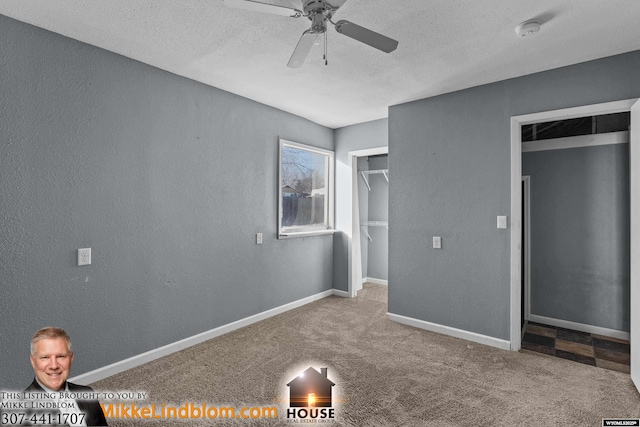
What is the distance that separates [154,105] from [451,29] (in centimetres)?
241

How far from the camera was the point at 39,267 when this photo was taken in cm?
231

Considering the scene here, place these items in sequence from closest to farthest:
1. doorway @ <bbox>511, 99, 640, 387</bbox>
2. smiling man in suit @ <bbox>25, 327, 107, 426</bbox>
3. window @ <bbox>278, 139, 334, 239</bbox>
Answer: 1. smiling man in suit @ <bbox>25, 327, 107, 426</bbox>
2. doorway @ <bbox>511, 99, 640, 387</bbox>
3. window @ <bbox>278, 139, 334, 239</bbox>

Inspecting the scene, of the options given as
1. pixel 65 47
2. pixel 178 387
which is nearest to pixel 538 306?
pixel 178 387

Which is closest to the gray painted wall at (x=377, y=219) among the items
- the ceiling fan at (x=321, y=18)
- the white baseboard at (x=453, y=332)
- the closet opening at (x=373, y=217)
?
the closet opening at (x=373, y=217)

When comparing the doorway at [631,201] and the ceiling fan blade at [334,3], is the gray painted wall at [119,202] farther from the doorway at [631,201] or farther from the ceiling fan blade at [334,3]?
the doorway at [631,201]

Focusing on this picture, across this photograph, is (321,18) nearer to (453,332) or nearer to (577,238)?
(453,332)

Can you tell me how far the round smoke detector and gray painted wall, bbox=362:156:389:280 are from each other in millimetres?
3486

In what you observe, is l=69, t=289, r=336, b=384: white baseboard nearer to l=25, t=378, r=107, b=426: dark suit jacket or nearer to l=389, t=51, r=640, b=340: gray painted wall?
l=389, t=51, r=640, b=340: gray painted wall

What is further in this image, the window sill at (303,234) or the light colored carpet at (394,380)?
the window sill at (303,234)

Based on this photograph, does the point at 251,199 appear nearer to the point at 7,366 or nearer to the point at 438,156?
the point at 438,156

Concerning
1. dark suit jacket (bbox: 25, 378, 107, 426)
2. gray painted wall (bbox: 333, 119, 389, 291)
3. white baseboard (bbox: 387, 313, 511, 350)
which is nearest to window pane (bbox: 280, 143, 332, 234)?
gray painted wall (bbox: 333, 119, 389, 291)

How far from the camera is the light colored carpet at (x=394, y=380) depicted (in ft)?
7.08

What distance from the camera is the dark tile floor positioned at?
2885 millimetres

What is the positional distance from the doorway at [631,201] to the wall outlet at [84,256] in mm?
3513
